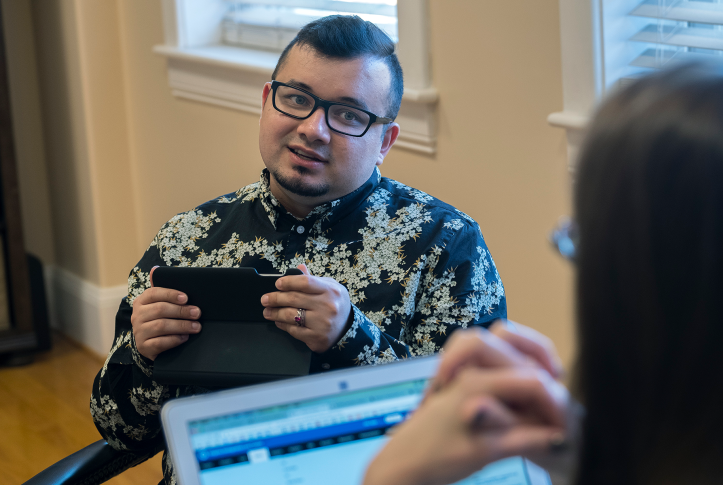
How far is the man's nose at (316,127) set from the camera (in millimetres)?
1330

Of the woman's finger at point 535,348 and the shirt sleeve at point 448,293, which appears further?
the shirt sleeve at point 448,293

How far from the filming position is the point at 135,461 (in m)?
1.31

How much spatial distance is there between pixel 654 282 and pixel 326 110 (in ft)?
3.22

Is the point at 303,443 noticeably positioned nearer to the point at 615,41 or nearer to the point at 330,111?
the point at 330,111

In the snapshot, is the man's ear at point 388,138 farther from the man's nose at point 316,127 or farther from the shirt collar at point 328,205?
the man's nose at point 316,127

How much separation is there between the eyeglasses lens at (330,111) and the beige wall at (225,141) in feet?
1.53

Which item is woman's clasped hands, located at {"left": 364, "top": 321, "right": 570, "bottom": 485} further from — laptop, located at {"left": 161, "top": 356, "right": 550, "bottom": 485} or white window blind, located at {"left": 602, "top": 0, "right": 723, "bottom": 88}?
white window blind, located at {"left": 602, "top": 0, "right": 723, "bottom": 88}

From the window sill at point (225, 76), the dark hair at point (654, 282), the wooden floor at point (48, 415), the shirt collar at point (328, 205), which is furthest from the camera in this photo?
the wooden floor at point (48, 415)

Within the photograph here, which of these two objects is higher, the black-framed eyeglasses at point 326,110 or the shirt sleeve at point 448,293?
the black-framed eyeglasses at point 326,110

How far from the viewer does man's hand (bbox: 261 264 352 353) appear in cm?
104

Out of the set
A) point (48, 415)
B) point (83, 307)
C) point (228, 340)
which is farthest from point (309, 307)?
point (83, 307)

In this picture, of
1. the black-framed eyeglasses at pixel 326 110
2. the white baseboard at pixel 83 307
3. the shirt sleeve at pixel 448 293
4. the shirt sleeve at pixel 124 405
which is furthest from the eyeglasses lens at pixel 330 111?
the white baseboard at pixel 83 307

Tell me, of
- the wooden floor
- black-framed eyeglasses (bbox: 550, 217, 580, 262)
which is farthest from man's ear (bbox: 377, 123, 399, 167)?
the wooden floor

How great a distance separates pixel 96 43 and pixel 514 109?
1.95m
